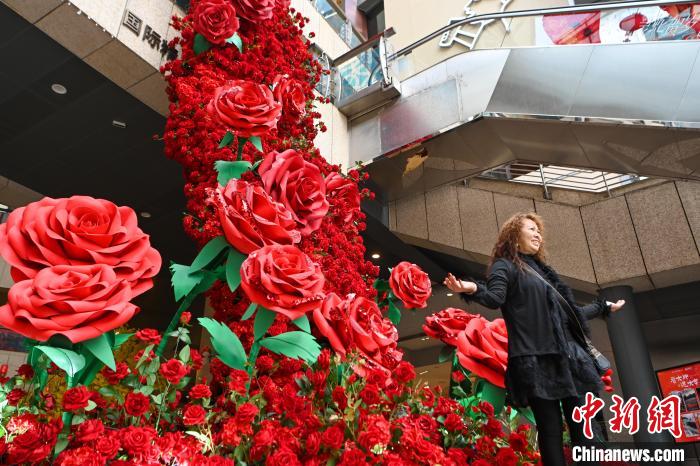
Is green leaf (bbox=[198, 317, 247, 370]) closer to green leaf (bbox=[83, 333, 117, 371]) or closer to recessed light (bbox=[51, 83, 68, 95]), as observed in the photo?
green leaf (bbox=[83, 333, 117, 371])

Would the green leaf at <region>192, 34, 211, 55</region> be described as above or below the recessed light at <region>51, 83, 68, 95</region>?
below

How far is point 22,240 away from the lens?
841 mm

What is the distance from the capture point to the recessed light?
14.1 ft

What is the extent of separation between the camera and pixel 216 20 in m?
2.93

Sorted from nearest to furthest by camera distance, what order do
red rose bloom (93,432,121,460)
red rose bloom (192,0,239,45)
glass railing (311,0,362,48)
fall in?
red rose bloom (93,432,121,460) → red rose bloom (192,0,239,45) → glass railing (311,0,362,48)

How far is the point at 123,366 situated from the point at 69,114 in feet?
16.0

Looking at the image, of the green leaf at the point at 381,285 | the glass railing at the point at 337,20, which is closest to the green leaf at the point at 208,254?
the green leaf at the point at 381,285

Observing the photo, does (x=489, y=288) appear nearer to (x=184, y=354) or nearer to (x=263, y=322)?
(x=263, y=322)

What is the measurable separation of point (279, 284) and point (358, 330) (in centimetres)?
32

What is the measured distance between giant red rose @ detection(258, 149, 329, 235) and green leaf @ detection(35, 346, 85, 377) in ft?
1.91

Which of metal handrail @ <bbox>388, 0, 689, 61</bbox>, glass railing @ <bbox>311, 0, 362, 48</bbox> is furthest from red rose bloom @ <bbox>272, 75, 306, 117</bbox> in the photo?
glass railing @ <bbox>311, 0, 362, 48</bbox>

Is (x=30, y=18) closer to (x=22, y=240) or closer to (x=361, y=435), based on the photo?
(x=22, y=240)

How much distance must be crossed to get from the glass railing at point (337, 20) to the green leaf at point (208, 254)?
6520mm

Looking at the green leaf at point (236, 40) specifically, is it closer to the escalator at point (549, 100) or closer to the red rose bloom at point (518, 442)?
the red rose bloom at point (518, 442)
